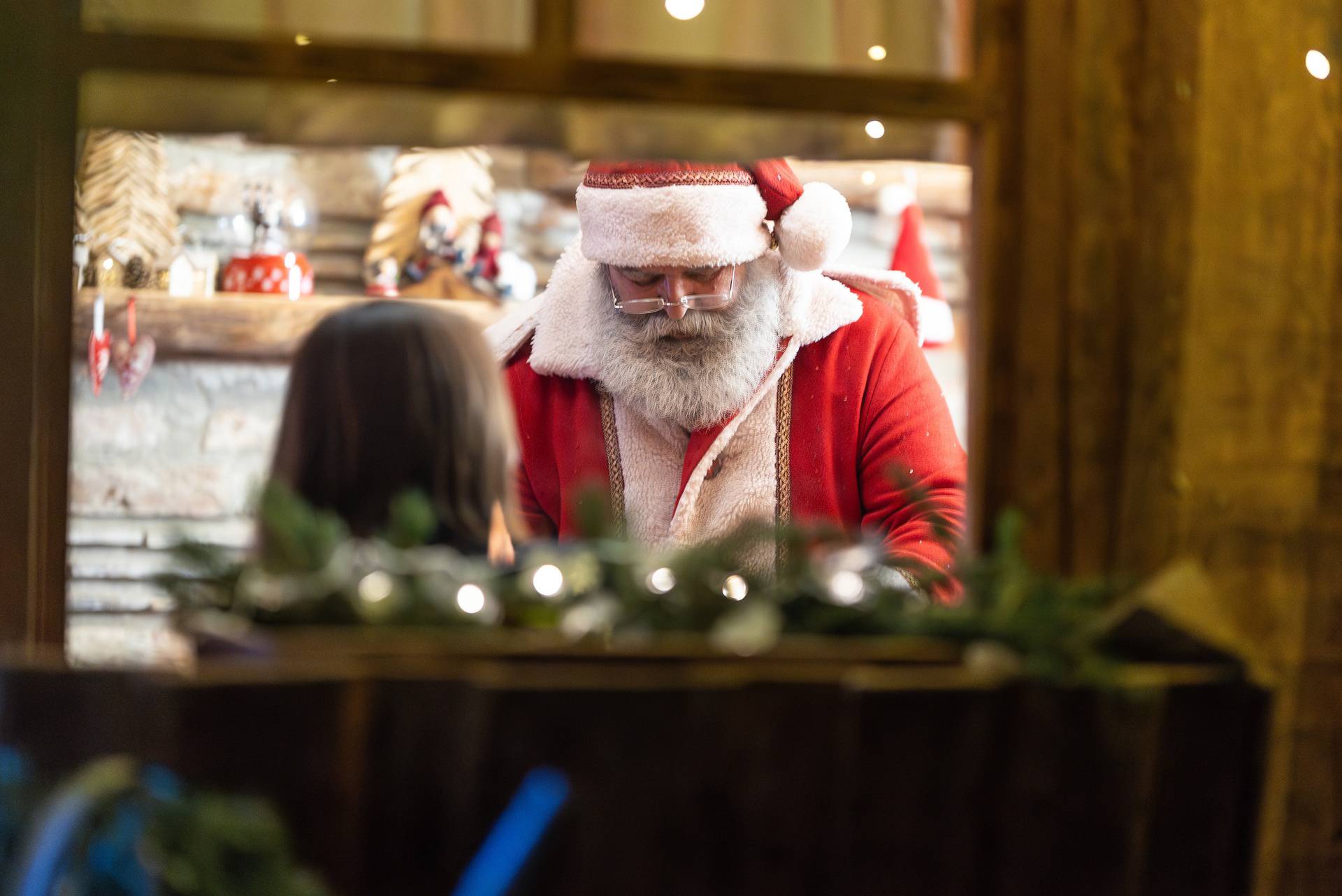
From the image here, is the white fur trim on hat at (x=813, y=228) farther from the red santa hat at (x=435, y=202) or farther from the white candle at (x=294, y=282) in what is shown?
the white candle at (x=294, y=282)

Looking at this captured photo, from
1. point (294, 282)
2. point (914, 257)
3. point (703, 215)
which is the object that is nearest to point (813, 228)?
point (703, 215)

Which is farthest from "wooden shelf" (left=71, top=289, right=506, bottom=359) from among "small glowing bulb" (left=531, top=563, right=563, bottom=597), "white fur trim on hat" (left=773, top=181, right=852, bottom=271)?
"small glowing bulb" (left=531, top=563, right=563, bottom=597)

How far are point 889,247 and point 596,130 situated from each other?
281 centimetres

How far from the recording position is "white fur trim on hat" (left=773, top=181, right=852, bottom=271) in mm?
2686

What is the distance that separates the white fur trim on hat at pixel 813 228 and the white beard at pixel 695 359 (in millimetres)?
132

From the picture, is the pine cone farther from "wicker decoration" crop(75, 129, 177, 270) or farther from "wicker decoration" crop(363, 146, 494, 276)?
"wicker decoration" crop(363, 146, 494, 276)

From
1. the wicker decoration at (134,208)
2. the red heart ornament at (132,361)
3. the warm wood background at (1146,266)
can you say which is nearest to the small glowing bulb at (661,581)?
the warm wood background at (1146,266)

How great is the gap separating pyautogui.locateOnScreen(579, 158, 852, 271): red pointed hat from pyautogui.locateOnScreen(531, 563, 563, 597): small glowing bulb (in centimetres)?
153

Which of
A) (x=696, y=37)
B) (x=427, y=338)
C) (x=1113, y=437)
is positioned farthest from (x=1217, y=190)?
(x=427, y=338)

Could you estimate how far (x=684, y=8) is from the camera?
4.56 feet

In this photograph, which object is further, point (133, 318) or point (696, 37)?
point (133, 318)

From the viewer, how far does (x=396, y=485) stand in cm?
170

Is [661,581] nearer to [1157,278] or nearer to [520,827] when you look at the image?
[520,827]

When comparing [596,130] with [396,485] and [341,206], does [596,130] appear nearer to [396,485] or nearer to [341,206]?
[396,485]
